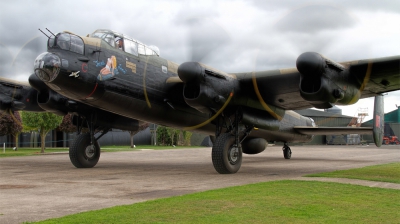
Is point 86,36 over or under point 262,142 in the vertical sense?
over

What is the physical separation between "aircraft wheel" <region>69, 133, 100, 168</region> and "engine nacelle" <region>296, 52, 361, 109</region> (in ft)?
31.4

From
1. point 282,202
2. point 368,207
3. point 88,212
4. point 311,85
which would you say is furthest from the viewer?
point 311,85

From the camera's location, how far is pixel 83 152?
17.5 m

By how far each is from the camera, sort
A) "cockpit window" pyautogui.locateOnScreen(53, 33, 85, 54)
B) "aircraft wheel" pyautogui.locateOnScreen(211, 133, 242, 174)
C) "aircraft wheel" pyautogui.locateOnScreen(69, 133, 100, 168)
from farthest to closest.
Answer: "aircraft wheel" pyautogui.locateOnScreen(69, 133, 100, 168) → "aircraft wheel" pyautogui.locateOnScreen(211, 133, 242, 174) → "cockpit window" pyautogui.locateOnScreen(53, 33, 85, 54)

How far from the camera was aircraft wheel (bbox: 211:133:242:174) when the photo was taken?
1445cm

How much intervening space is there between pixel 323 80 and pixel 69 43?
7975mm

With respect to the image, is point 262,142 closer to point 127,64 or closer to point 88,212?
point 127,64

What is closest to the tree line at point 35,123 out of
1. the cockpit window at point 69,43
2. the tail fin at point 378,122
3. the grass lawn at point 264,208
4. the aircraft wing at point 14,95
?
the aircraft wing at point 14,95

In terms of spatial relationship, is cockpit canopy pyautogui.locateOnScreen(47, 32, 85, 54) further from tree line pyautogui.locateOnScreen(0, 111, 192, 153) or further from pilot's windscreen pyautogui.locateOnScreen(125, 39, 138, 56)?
tree line pyautogui.locateOnScreen(0, 111, 192, 153)

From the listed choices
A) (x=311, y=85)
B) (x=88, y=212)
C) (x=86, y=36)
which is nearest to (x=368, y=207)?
(x=88, y=212)

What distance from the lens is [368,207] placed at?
7.52 metres

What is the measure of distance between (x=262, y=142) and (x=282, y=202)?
11.3 meters

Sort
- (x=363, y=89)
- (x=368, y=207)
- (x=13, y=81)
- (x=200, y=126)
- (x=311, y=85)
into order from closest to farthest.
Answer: (x=368, y=207) → (x=311, y=85) → (x=363, y=89) → (x=200, y=126) → (x=13, y=81)

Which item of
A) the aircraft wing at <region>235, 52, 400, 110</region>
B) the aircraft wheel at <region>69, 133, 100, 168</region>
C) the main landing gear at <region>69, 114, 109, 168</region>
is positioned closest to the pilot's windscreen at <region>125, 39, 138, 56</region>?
the aircraft wing at <region>235, 52, 400, 110</region>
